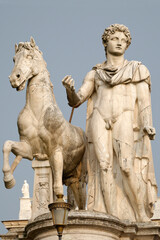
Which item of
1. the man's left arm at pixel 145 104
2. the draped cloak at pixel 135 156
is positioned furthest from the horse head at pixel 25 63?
the man's left arm at pixel 145 104

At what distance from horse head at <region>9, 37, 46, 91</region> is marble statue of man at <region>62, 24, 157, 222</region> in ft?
2.98

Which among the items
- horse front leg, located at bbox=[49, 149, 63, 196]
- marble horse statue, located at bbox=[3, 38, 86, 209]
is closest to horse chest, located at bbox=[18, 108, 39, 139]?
marble horse statue, located at bbox=[3, 38, 86, 209]

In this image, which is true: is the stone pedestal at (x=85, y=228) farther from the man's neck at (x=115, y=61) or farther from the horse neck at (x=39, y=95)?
the man's neck at (x=115, y=61)

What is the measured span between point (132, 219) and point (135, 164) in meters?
1.31

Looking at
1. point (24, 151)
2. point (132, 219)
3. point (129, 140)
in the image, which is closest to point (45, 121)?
point (24, 151)

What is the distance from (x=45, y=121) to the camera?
16.2m

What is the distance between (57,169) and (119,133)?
1.69 metres

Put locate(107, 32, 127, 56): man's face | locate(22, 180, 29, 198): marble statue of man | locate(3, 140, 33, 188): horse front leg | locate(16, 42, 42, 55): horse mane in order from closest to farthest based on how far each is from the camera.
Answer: locate(3, 140, 33, 188): horse front leg < locate(16, 42, 42, 55): horse mane < locate(107, 32, 127, 56): man's face < locate(22, 180, 29, 198): marble statue of man

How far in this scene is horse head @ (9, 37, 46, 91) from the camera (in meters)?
16.2

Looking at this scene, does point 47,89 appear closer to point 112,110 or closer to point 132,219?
point 112,110

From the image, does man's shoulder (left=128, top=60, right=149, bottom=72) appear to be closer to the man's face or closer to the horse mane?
the man's face

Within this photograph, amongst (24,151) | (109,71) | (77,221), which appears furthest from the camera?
(109,71)

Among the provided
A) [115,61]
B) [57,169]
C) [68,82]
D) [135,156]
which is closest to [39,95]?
[68,82]

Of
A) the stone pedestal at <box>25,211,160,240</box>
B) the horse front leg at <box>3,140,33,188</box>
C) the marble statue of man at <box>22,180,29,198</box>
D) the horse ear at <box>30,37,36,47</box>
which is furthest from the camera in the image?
the marble statue of man at <box>22,180,29,198</box>
